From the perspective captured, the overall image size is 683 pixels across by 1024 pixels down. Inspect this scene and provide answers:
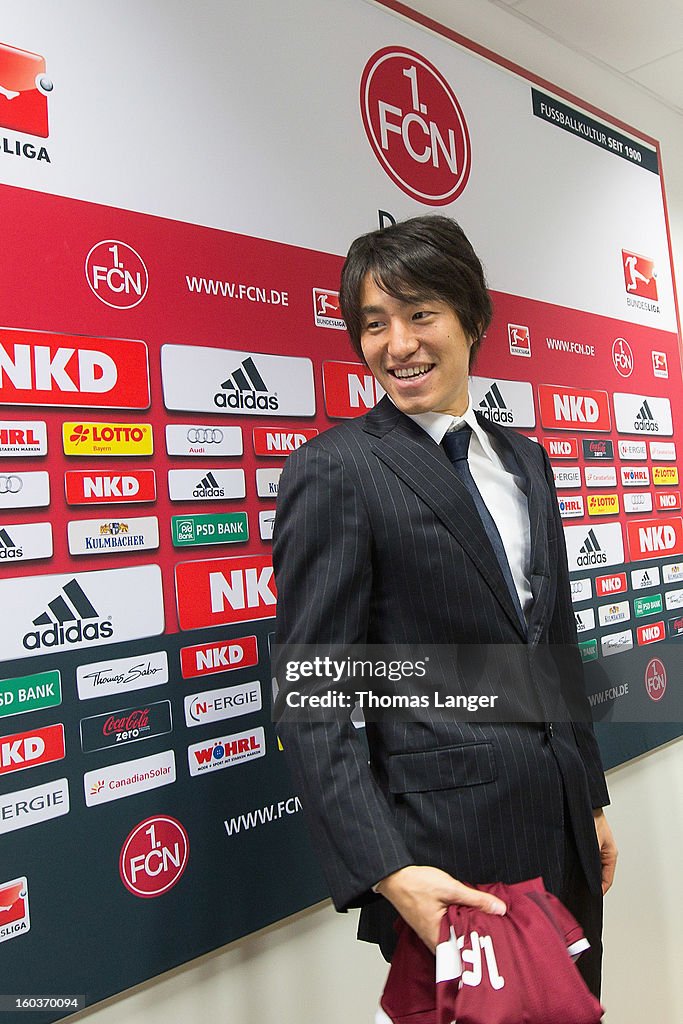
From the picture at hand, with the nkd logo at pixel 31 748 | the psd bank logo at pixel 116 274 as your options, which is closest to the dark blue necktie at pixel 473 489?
the psd bank logo at pixel 116 274

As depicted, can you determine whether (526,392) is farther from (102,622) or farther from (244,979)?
(244,979)

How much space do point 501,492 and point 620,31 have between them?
183 cm

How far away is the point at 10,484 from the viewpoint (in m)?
1.21

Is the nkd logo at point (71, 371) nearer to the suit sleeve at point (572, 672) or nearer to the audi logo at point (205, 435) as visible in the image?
the audi logo at point (205, 435)

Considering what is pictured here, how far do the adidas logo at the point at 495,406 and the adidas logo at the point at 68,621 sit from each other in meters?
1.06

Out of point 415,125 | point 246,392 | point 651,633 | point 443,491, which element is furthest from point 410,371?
point 651,633

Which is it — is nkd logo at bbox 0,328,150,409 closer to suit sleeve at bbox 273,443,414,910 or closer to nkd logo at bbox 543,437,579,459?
suit sleeve at bbox 273,443,414,910

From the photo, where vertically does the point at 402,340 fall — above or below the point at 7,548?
above

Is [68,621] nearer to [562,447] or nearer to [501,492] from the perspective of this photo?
[501,492]

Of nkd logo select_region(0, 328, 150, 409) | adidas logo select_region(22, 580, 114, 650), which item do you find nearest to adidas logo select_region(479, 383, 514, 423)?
nkd logo select_region(0, 328, 150, 409)

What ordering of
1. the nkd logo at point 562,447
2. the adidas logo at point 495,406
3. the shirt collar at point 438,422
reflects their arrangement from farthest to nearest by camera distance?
the nkd logo at point 562,447 < the adidas logo at point 495,406 < the shirt collar at point 438,422

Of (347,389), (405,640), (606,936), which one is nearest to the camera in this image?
(405,640)

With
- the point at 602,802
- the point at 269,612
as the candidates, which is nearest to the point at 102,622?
the point at 269,612

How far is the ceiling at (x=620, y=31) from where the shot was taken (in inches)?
90.2
